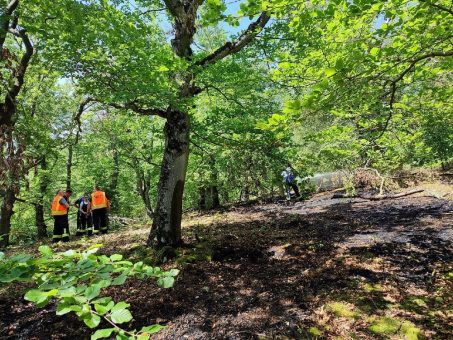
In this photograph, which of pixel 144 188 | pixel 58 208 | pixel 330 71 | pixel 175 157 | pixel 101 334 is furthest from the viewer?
pixel 144 188

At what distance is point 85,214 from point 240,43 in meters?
9.66

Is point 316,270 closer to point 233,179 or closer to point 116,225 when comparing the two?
point 233,179

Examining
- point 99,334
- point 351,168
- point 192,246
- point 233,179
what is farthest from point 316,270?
point 351,168

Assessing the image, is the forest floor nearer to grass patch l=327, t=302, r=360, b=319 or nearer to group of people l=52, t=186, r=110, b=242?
grass patch l=327, t=302, r=360, b=319

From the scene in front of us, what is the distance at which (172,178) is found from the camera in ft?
24.6

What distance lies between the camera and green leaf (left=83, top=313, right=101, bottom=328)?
118 cm

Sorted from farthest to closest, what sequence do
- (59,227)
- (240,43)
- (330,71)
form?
(59,227) → (240,43) → (330,71)

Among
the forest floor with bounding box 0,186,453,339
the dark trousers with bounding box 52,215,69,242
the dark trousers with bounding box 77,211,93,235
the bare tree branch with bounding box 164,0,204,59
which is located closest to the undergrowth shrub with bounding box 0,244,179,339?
the forest floor with bounding box 0,186,453,339

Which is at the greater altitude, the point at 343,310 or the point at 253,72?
the point at 253,72

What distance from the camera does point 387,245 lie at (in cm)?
648

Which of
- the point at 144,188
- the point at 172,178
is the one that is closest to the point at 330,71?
the point at 172,178

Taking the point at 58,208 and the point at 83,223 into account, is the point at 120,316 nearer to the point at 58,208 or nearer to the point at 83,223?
the point at 58,208

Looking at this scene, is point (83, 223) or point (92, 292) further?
point (83, 223)

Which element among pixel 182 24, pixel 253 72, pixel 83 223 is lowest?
pixel 83 223
